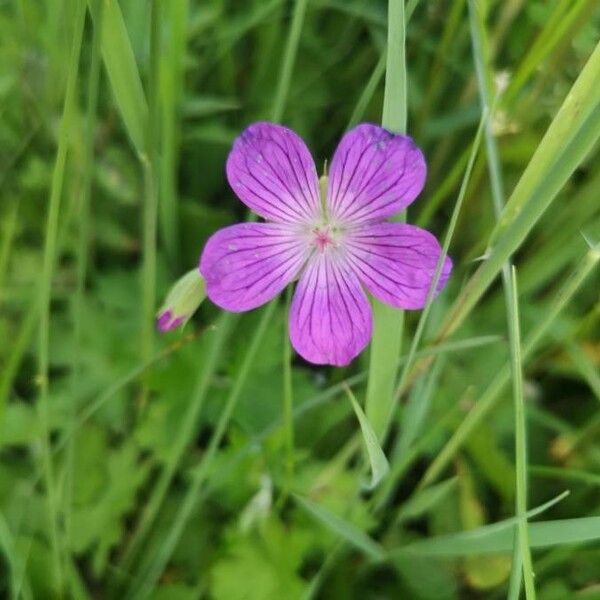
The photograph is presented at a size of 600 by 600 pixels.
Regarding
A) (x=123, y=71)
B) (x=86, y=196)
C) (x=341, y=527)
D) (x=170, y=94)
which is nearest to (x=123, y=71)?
(x=123, y=71)

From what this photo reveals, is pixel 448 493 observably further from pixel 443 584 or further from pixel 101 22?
pixel 101 22

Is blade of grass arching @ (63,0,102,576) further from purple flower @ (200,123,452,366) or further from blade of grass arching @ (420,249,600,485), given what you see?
blade of grass arching @ (420,249,600,485)

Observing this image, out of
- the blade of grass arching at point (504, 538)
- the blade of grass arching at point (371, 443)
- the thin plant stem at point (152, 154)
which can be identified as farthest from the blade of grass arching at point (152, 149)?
the blade of grass arching at point (504, 538)

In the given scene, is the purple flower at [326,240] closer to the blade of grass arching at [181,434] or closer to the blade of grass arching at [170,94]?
the blade of grass arching at [181,434]

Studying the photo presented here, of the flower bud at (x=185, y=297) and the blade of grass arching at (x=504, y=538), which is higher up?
the flower bud at (x=185, y=297)

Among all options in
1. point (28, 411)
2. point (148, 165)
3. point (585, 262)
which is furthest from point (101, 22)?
point (28, 411)

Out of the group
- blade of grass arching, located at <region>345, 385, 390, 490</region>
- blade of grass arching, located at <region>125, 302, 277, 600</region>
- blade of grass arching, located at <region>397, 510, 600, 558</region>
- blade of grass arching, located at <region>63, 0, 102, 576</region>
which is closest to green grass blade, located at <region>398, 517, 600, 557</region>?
blade of grass arching, located at <region>397, 510, 600, 558</region>
